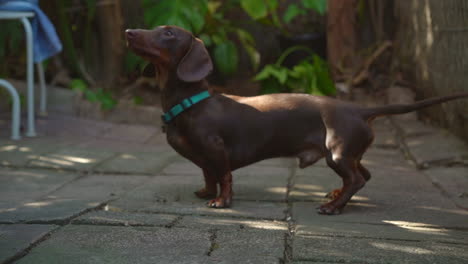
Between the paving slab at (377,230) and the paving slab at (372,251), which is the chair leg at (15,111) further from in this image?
the paving slab at (372,251)

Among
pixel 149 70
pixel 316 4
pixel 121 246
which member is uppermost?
pixel 316 4

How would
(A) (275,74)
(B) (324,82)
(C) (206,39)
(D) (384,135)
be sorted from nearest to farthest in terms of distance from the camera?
(D) (384,135) < (B) (324,82) < (A) (275,74) < (C) (206,39)

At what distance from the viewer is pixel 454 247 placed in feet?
6.96

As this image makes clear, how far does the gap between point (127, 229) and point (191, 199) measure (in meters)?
0.71

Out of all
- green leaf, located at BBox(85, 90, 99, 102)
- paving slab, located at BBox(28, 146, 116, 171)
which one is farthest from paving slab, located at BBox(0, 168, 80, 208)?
green leaf, located at BBox(85, 90, 99, 102)

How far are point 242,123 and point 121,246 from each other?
958 mm

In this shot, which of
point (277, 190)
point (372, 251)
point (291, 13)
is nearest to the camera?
point (372, 251)

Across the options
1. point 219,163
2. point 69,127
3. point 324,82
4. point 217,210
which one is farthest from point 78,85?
point 217,210

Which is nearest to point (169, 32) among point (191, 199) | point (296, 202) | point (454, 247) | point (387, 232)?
point (191, 199)

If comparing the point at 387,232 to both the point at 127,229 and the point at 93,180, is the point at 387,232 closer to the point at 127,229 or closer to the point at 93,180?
the point at 127,229

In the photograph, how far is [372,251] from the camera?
2053mm

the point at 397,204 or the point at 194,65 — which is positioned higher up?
the point at 194,65

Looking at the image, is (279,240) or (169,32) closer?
(279,240)

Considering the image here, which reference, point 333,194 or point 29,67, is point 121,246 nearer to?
point 333,194
